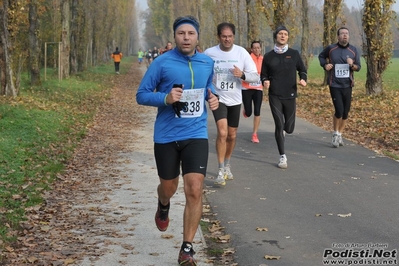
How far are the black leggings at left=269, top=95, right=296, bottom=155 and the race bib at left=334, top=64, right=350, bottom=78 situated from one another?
2.31 m

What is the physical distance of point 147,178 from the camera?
1006cm

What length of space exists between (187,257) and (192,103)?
1.27m

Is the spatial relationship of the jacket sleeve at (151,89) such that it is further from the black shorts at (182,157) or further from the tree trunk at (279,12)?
the tree trunk at (279,12)

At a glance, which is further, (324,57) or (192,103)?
(324,57)

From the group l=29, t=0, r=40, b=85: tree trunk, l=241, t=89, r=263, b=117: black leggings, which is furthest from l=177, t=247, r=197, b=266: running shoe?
l=29, t=0, r=40, b=85: tree trunk

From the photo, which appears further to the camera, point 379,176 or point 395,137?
point 395,137

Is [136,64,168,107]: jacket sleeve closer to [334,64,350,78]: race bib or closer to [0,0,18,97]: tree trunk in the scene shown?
[334,64,350,78]: race bib

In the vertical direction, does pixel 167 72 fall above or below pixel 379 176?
above

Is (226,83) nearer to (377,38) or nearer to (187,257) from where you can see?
(187,257)

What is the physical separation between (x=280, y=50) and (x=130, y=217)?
4.27m

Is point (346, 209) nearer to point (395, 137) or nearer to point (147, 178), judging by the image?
point (147, 178)

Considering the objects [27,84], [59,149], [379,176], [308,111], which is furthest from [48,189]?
[27,84]

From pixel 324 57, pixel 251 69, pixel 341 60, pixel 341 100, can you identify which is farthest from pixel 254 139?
pixel 251 69

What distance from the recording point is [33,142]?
1294cm
